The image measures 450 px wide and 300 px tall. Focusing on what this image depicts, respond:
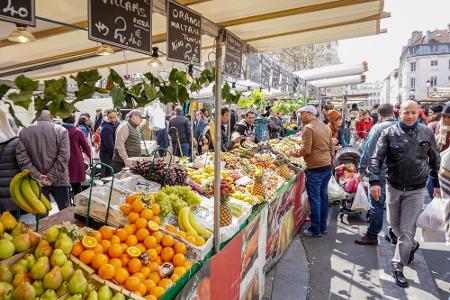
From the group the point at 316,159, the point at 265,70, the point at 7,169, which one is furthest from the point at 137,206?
the point at 265,70

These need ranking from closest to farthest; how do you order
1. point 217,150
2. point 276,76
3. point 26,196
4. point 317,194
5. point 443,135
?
point 26,196 → point 217,150 → point 317,194 → point 443,135 → point 276,76

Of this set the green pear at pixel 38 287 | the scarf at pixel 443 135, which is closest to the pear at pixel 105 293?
the green pear at pixel 38 287

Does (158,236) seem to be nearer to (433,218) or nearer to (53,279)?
(53,279)

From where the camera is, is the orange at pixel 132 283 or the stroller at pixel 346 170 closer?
the orange at pixel 132 283

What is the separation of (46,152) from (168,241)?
330cm

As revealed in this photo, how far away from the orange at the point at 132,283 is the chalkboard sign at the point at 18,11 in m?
1.54

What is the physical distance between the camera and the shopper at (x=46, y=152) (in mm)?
4931

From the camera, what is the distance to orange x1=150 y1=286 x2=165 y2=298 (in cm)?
216

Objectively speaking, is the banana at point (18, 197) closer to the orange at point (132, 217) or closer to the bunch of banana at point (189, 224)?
the orange at point (132, 217)

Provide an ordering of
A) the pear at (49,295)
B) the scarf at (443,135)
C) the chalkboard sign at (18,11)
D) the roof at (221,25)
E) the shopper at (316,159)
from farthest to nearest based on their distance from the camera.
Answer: the scarf at (443,135) → the shopper at (316,159) → the roof at (221,25) → the pear at (49,295) → the chalkboard sign at (18,11)

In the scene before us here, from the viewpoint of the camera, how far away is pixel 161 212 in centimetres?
294

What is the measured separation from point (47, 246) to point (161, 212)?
0.98 m

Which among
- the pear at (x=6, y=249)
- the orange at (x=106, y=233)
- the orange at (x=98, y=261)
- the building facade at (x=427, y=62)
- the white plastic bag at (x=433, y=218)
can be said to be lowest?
the white plastic bag at (x=433, y=218)

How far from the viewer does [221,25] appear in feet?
12.3
